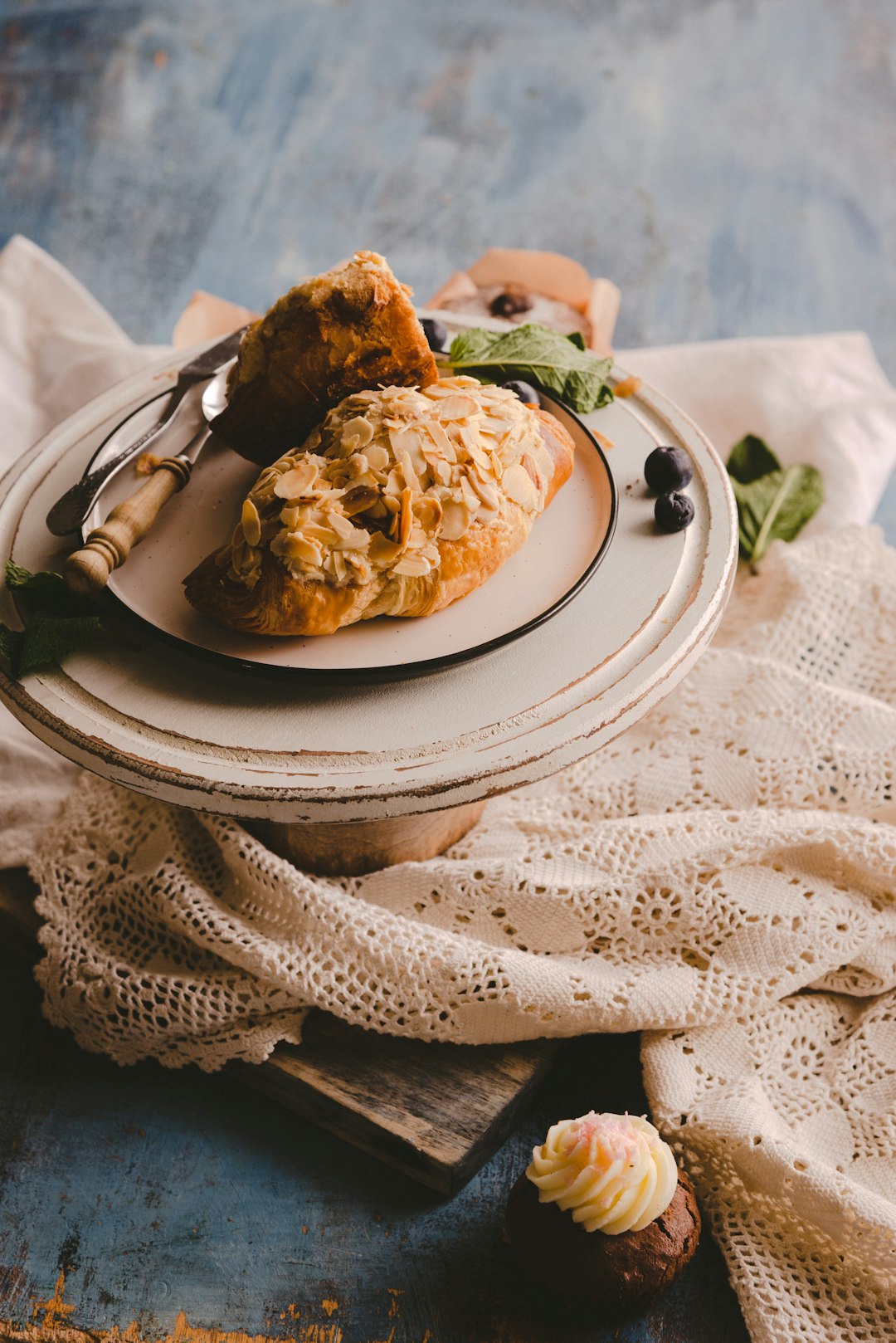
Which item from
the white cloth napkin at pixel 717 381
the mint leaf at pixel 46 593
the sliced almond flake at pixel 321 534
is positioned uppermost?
the sliced almond flake at pixel 321 534

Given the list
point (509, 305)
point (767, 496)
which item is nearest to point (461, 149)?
point (509, 305)

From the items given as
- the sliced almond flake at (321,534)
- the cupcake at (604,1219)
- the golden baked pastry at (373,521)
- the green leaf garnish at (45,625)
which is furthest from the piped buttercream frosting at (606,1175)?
the green leaf garnish at (45,625)

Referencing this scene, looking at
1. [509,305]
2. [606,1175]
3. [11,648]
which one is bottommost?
[606,1175]

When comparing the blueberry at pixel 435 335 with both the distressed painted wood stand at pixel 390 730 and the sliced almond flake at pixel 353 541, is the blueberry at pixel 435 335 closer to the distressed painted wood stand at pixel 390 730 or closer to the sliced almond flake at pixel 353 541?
the distressed painted wood stand at pixel 390 730

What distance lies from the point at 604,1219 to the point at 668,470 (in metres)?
1.16

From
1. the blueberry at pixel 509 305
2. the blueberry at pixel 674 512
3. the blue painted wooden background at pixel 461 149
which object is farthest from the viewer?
the blue painted wooden background at pixel 461 149

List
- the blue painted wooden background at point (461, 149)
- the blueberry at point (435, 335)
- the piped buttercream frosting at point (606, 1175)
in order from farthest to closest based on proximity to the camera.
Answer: the blue painted wooden background at point (461, 149) → the blueberry at point (435, 335) → the piped buttercream frosting at point (606, 1175)

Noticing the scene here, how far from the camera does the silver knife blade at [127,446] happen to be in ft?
6.14

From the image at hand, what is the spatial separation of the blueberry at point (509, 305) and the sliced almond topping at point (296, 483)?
1481 mm

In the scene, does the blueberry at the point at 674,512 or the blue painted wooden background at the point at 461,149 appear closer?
the blueberry at the point at 674,512

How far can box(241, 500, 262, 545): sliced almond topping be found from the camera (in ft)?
5.49

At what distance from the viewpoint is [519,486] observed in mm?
1829

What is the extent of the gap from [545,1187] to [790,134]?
421 centimetres

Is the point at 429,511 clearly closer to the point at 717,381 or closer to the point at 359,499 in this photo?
the point at 359,499
